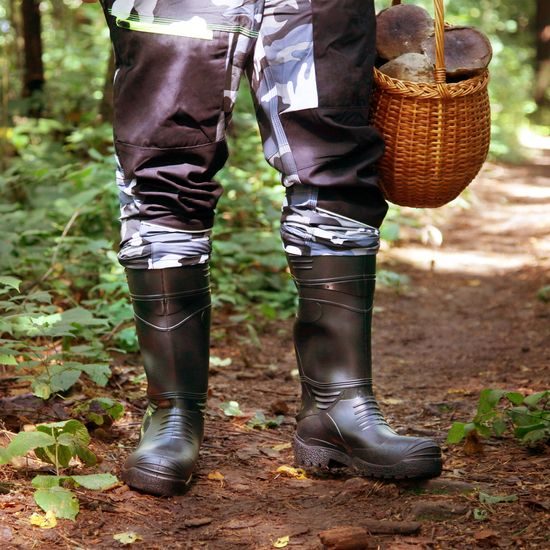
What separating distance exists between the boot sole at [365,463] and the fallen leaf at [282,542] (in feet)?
1.10

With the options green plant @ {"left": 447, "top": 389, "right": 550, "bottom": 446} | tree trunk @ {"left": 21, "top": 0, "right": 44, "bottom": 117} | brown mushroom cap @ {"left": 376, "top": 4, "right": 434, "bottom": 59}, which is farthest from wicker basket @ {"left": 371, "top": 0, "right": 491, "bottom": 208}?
tree trunk @ {"left": 21, "top": 0, "right": 44, "bottom": 117}

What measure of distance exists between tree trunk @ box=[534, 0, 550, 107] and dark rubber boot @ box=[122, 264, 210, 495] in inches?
677

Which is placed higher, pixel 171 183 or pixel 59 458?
pixel 171 183

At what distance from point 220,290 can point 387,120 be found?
196cm

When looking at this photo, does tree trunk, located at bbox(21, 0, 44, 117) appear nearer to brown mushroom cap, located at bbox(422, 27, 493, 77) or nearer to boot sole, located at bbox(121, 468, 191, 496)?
brown mushroom cap, located at bbox(422, 27, 493, 77)

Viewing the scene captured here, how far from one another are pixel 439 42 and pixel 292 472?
41.9 inches

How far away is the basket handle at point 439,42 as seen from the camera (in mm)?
1923

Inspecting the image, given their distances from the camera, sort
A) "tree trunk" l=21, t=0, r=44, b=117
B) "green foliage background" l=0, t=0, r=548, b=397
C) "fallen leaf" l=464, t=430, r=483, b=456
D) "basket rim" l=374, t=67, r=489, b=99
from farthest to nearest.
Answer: "tree trunk" l=21, t=0, r=44, b=117 → "green foliage background" l=0, t=0, r=548, b=397 → "fallen leaf" l=464, t=430, r=483, b=456 → "basket rim" l=374, t=67, r=489, b=99

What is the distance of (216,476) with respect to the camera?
2.00 metres

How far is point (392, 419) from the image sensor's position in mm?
2494

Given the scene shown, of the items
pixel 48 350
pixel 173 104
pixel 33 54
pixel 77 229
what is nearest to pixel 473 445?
pixel 173 104

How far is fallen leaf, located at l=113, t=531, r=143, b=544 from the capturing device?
1610mm

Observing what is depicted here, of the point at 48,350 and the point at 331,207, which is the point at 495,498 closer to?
the point at 331,207

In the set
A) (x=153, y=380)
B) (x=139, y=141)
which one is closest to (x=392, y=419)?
(x=153, y=380)
